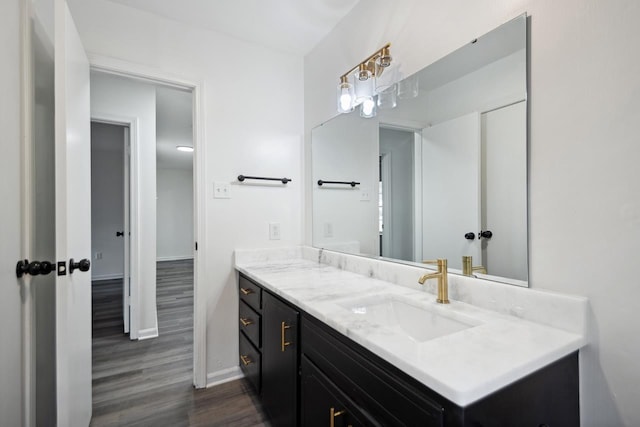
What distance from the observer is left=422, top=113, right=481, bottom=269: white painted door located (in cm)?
117

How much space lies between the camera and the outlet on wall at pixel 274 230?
2221mm

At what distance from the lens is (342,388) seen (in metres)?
0.92

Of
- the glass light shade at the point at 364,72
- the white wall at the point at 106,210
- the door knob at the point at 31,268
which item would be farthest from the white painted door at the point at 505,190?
the white wall at the point at 106,210

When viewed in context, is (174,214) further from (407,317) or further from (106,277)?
(407,317)

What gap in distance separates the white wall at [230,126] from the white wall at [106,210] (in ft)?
13.6

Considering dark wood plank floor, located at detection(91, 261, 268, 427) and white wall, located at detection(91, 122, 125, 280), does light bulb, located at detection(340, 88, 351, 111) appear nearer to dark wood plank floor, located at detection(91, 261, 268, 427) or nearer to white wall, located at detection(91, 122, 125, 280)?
dark wood plank floor, located at detection(91, 261, 268, 427)

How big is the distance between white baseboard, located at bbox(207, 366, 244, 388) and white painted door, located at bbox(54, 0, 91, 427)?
66cm

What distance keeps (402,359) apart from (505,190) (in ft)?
2.41

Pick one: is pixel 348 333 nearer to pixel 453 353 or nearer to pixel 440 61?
pixel 453 353

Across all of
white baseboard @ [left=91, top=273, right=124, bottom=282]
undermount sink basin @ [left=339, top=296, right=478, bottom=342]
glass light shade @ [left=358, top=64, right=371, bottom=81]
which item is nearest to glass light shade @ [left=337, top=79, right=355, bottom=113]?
glass light shade @ [left=358, top=64, right=371, bottom=81]

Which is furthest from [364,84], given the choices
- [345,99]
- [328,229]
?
[328,229]

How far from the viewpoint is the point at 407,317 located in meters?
1.15

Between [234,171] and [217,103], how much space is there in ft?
1.58

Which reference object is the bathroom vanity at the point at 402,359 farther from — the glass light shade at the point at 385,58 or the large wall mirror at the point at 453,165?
the glass light shade at the point at 385,58
